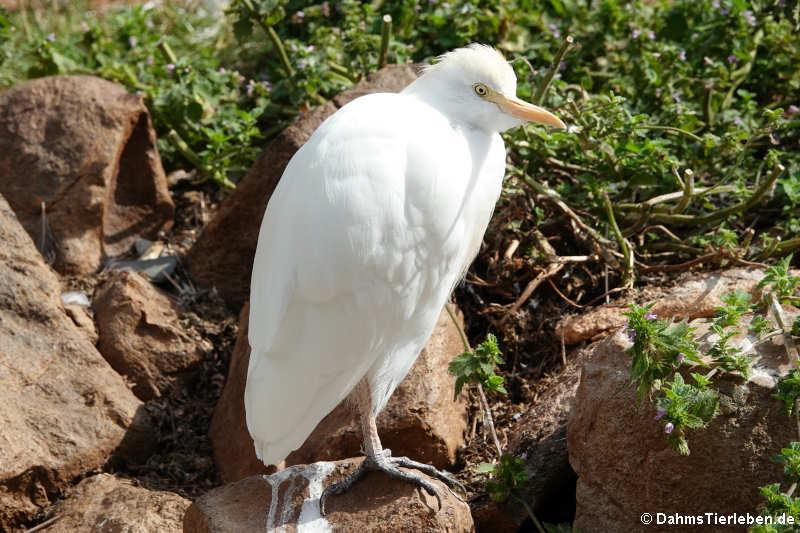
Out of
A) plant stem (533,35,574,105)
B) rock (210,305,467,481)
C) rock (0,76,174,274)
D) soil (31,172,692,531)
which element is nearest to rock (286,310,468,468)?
rock (210,305,467,481)

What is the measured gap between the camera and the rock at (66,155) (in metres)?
4.40

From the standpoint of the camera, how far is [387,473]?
307 centimetres

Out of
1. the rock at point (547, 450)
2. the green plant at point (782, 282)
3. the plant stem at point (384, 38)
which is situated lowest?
the rock at point (547, 450)

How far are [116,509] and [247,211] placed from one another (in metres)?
1.61

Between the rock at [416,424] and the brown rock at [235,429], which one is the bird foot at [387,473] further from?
the brown rock at [235,429]

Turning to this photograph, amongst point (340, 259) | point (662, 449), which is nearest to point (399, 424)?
point (340, 259)

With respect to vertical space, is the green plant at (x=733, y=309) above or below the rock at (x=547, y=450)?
above

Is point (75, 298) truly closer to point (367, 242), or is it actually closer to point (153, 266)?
point (153, 266)

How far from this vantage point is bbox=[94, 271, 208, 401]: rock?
3930 millimetres

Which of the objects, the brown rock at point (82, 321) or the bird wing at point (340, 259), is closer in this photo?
the bird wing at point (340, 259)

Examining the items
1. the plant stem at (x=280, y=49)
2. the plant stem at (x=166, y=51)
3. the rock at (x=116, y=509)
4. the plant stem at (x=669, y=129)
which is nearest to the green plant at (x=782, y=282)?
the plant stem at (x=669, y=129)

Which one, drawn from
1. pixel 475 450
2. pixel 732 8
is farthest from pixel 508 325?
pixel 732 8

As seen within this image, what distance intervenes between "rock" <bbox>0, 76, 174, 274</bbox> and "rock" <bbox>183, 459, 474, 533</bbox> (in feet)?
6.39

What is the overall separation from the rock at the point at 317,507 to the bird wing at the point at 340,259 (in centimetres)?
13
